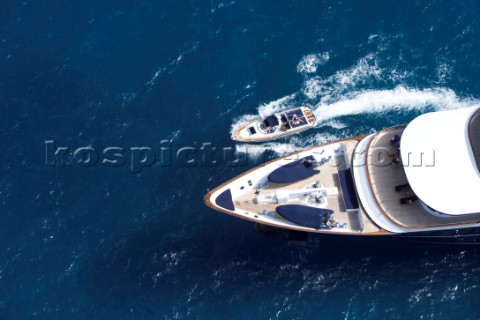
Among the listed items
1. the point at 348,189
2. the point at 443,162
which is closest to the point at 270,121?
the point at 348,189

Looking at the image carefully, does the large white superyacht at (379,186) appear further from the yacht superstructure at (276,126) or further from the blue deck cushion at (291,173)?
the yacht superstructure at (276,126)

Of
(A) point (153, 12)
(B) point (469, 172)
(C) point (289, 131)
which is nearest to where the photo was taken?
(B) point (469, 172)

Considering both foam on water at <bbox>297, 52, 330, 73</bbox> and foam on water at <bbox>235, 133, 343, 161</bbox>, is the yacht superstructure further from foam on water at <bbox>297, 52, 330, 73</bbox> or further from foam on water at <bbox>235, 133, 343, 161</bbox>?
foam on water at <bbox>297, 52, 330, 73</bbox>

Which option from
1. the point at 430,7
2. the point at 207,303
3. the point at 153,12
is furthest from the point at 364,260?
the point at 153,12

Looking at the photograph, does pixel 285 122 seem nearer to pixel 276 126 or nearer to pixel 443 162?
pixel 276 126

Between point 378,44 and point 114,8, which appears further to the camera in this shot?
point 114,8

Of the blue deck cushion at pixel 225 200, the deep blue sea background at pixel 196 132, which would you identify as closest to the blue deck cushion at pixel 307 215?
the blue deck cushion at pixel 225 200

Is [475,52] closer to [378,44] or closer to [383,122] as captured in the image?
[378,44]
